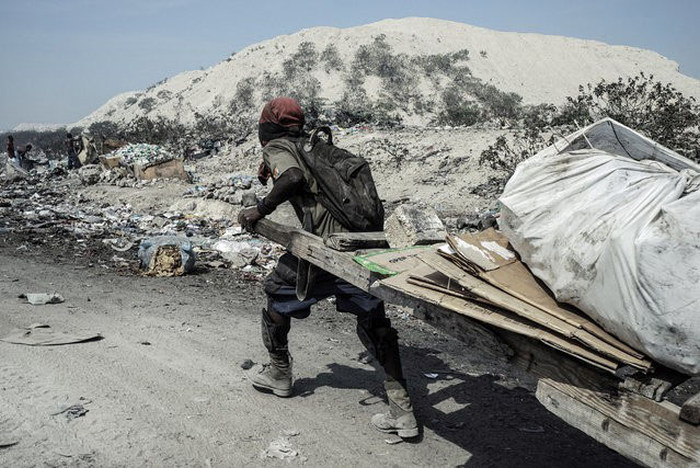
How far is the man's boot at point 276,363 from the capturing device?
3.43 metres

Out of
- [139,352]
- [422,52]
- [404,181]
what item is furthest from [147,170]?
[422,52]

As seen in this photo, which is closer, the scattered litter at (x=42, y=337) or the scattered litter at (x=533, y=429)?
the scattered litter at (x=533, y=429)

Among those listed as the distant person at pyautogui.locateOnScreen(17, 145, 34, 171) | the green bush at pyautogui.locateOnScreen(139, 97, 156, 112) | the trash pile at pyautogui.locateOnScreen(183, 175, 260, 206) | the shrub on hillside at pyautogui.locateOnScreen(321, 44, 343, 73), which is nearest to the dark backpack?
the trash pile at pyautogui.locateOnScreen(183, 175, 260, 206)

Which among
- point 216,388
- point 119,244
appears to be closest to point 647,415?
point 216,388

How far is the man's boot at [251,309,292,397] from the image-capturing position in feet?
11.3

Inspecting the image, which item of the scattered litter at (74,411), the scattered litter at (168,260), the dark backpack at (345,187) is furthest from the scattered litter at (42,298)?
the dark backpack at (345,187)

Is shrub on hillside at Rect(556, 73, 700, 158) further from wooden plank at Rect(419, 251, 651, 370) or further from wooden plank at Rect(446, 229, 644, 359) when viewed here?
wooden plank at Rect(419, 251, 651, 370)

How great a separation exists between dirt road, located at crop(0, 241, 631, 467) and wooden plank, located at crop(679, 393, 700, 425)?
67cm

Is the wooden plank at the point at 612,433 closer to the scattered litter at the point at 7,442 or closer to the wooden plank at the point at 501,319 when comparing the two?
the wooden plank at the point at 501,319

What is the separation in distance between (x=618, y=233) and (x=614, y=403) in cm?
50

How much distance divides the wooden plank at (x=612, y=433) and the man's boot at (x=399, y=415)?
125 centimetres

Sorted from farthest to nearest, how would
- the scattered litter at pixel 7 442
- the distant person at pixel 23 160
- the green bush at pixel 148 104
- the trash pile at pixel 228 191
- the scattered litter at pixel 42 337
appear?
the green bush at pixel 148 104 → the distant person at pixel 23 160 → the trash pile at pixel 228 191 → the scattered litter at pixel 42 337 → the scattered litter at pixel 7 442

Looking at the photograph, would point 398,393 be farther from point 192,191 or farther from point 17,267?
point 192,191

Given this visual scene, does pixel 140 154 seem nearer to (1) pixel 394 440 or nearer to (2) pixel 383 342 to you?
(2) pixel 383 342
